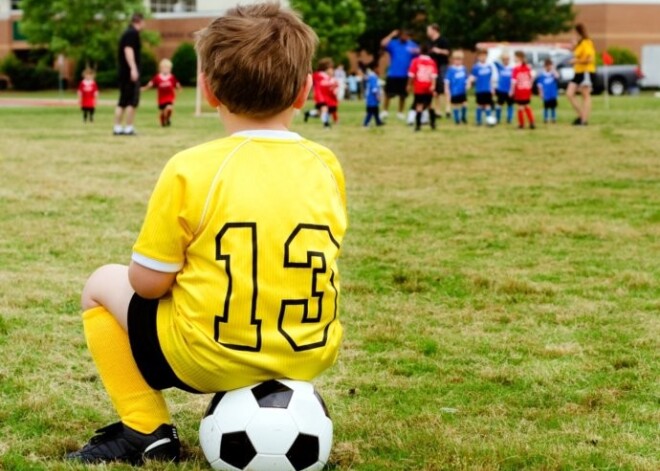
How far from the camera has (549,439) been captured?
3.52 m

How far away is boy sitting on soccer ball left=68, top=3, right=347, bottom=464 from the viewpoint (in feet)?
9.64

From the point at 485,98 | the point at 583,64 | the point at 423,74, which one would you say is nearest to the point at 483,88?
the point at 485,98

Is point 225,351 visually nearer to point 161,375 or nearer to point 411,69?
point 161,375

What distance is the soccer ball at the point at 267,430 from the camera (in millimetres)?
3004

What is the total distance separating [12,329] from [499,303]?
93.9 inches

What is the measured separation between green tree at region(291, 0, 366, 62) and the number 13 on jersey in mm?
52872

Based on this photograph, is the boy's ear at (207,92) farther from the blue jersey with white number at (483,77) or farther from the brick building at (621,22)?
the brick building at (621,22)

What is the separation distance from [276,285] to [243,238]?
15cm

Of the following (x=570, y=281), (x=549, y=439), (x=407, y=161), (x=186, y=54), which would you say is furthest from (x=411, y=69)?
(x=186, y=54)

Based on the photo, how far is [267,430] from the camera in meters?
2.99

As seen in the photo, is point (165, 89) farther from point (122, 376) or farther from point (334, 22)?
point (334, 22)

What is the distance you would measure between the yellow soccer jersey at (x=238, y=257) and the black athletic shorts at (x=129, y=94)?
1537cm

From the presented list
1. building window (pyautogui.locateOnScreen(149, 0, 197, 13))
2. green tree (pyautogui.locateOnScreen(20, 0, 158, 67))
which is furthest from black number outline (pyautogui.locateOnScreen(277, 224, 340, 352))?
building window (pyautogui.locateOnScreen(149, 0, 197, 13))

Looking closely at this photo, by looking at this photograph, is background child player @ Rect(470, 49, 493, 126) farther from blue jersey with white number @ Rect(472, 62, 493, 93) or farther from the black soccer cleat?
the black soccer cleat
